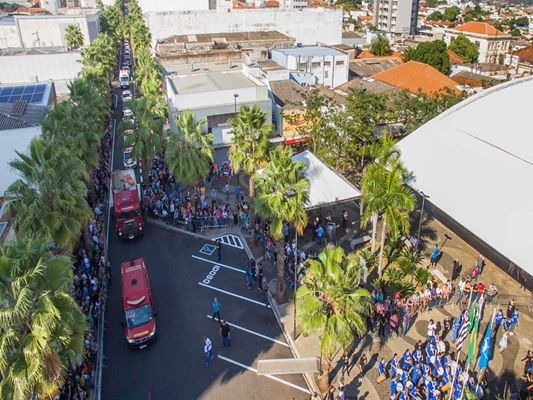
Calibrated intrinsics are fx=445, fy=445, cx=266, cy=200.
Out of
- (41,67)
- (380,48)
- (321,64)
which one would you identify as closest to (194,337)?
(321,64)

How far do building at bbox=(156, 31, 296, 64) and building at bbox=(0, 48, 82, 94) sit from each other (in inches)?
458

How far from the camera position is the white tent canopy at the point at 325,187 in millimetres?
25797

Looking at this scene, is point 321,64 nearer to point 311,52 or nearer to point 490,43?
point 311,52

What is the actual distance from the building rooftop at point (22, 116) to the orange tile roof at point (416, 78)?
36.6 metres

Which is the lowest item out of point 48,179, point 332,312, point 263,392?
point 263,392

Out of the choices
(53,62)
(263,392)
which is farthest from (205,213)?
(53,62)

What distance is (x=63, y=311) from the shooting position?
1159cm

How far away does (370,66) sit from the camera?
213ft

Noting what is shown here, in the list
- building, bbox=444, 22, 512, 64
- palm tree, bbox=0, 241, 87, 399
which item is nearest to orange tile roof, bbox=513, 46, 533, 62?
building, bbox=444, 22, 512, 64

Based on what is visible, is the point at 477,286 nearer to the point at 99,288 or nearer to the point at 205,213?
the point at 205,213

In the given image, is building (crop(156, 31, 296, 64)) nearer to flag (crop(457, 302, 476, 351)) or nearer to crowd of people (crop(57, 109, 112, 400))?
crowd of people (crop(57, 109, 112, 400))

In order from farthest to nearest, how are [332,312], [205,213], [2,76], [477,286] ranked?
[2,76], [205,213], [477,286], [332,312]

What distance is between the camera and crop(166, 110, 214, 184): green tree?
94.4 feet

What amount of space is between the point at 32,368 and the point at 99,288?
489 inches
